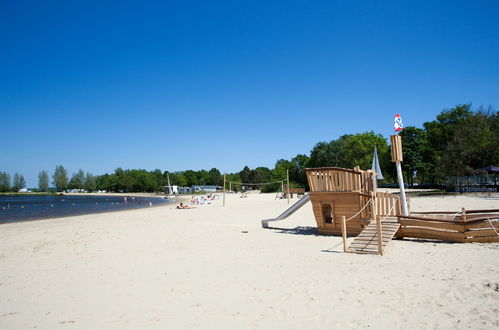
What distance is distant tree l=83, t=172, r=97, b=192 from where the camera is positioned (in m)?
194

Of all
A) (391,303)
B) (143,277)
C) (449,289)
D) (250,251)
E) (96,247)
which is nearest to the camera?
(391,303)

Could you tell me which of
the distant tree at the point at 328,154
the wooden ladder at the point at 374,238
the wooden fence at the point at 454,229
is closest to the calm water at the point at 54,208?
the wooden ladder at the point at 374,238

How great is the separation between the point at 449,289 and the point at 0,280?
11.3m

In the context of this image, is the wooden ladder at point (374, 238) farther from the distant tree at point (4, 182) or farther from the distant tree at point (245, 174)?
the distant tree at point (4, 182)

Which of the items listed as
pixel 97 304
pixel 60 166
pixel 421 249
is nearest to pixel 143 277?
pixel 97 304

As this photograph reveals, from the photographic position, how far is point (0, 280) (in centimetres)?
884

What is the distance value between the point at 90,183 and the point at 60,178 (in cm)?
1968

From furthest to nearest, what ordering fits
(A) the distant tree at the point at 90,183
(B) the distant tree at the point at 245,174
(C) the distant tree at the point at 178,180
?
1. (A) the distant tree at the point at 90,183
2. (C) the distant tree at the point at 178,180
3. (B) the distant tree at the point at 245,174

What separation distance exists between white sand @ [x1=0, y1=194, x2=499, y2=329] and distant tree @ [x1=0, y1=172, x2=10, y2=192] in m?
212

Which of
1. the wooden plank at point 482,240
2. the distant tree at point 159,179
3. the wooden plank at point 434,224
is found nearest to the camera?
the wooden plank at point 482,240

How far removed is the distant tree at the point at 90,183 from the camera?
193712 millimetres

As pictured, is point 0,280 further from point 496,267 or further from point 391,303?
point 496,267

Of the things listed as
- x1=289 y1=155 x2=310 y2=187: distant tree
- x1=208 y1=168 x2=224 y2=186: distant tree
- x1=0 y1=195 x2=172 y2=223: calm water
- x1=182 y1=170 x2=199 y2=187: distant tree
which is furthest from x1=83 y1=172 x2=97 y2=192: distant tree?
x1=289 y1=155 x2=310 y2=187: distant tree

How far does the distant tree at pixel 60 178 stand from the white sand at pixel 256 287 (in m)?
213
